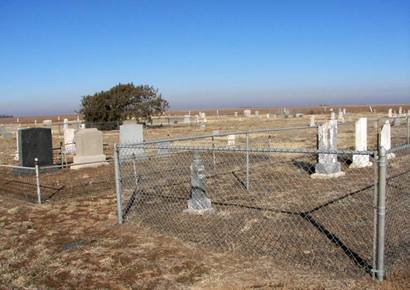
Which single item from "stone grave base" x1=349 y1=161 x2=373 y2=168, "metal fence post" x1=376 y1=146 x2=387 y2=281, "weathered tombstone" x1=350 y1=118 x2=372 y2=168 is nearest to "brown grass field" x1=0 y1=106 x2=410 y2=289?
"metal fence post" x1=376 y1=146 x2=387 y2=281

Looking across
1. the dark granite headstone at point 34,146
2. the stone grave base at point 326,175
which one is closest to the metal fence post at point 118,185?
the stone grave base at point 326,175

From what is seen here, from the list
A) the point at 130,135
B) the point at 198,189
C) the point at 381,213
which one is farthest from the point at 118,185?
the point at 130,135

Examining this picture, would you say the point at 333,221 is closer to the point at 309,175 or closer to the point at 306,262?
the point at 306,262

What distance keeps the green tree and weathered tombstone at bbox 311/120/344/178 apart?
94.1 ft

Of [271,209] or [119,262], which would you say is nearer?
[119,262]

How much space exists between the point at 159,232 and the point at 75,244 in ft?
4.33

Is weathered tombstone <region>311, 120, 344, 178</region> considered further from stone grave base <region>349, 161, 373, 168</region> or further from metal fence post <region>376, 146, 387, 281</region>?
metal fence post <region>376, 146, 387, 281</region>

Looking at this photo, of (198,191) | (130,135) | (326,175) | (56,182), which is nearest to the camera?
(198,191)

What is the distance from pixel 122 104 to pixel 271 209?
33247 mm

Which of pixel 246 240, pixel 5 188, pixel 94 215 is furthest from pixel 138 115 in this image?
pixel 246 240

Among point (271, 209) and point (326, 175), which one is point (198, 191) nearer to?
point (271, 209)

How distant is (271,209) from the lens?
27.0 feet

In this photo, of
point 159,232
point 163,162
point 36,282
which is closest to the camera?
point 36,282

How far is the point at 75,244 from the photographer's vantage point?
6781 millimetres
